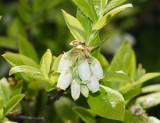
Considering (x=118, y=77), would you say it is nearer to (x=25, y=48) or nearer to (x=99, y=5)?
(x=99, y=5)

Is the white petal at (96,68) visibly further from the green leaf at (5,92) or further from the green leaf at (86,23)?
the green leaf at (5,92)

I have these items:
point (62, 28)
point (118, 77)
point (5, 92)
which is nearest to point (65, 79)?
point (118, 77)

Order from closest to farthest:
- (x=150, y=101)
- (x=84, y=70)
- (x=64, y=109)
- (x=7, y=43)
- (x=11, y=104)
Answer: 1. (x=84, y=70)
2. (x=11, y=104)
3. (x=150, y=101)
4. (x=64, y=109)
5. (x=7, y=43)

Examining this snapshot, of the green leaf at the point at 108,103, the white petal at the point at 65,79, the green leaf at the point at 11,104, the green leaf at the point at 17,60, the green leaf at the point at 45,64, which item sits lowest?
the green leaf at the point at 108,103

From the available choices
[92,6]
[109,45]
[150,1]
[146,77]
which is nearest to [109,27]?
[109,45]

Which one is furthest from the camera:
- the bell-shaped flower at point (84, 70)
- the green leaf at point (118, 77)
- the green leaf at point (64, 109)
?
the green leaf at point (64, 109)

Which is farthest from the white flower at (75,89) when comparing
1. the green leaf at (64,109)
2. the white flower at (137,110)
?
the green leaf at (64,109)

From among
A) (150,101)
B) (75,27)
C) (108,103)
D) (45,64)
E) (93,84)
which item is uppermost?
(75,27)
